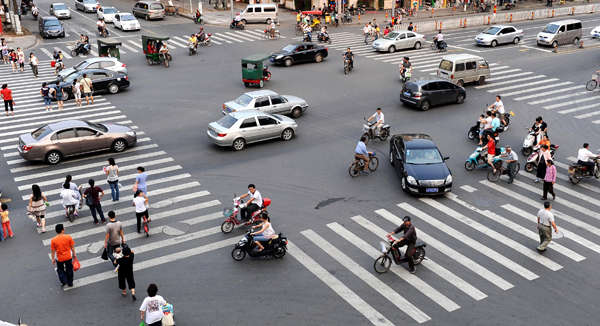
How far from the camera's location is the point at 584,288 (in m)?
14.0

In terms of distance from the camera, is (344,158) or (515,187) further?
(344,158)

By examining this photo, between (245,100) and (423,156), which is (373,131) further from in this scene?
(245,100)

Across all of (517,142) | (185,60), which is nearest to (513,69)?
(517,142)

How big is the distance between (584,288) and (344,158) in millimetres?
10752

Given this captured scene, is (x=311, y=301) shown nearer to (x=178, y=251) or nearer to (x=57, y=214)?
(x=178, y=251)

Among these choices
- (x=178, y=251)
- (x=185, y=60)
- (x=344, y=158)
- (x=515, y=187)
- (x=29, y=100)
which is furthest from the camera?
(x=185, y=60)

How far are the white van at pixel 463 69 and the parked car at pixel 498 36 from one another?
11.5 m

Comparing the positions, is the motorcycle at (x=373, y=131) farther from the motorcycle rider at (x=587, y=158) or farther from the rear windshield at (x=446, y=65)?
the rear windshield at (x=446, y=65)

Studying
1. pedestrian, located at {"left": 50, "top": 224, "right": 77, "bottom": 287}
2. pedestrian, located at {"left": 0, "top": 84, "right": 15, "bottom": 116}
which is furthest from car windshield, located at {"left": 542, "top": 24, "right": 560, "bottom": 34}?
pedestrian, located at {"left": 50, "top": 224, "right": 77, "bottom": 287}

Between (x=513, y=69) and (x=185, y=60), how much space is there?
76.6ft

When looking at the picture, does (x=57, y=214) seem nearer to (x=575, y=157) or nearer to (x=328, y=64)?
(x=575, y=157)

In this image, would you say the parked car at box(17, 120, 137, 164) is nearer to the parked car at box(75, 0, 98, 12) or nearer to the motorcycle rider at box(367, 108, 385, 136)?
the motorcycle rider at box(367, 108, 385, 136)

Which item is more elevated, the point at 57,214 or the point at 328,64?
the point at 328,64

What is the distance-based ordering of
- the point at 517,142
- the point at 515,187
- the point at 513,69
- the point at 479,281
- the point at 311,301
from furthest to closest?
the point at 513,69 → the point at 517,142 → the point at 515,187 → the point at 479,281 → the point at 311,301
